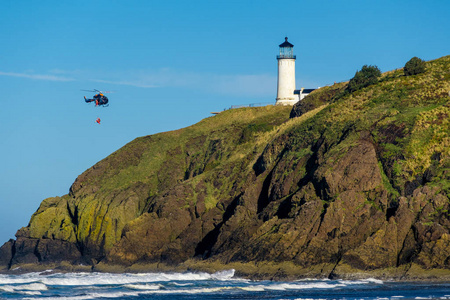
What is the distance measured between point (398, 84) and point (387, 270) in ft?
103

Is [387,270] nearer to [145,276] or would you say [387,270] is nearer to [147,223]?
[145,276]

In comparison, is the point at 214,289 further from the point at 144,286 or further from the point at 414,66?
the point at 414,66

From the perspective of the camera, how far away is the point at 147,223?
9194 cm

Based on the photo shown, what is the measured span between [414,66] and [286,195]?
87.1 feet

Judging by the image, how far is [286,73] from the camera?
135500 mm

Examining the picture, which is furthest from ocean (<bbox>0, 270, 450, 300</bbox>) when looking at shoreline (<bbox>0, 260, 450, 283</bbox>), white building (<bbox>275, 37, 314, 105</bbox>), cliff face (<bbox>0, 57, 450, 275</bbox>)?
white building (<bbox>275, 37, 314, 105</bbox>)

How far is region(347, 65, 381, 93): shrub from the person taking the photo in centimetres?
10012

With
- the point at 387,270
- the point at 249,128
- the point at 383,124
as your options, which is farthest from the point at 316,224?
the point at 249,128

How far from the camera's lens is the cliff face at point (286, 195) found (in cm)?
7312

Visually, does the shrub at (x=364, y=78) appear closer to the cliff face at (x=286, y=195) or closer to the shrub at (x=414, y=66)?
the cliff face at (x=286, y=195)

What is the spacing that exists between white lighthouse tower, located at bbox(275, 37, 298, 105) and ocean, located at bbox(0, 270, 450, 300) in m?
60.5

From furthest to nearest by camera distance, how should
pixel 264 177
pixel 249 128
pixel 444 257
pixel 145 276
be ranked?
pixel 249 128
pixel 264 177
pixel 145 276
pixel 444 257

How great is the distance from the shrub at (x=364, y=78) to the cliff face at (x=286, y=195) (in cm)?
181

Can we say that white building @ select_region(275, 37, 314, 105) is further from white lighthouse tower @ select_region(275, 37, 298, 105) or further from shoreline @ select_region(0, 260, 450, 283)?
shoreline @ select_region(0, 260, 450, 283)
